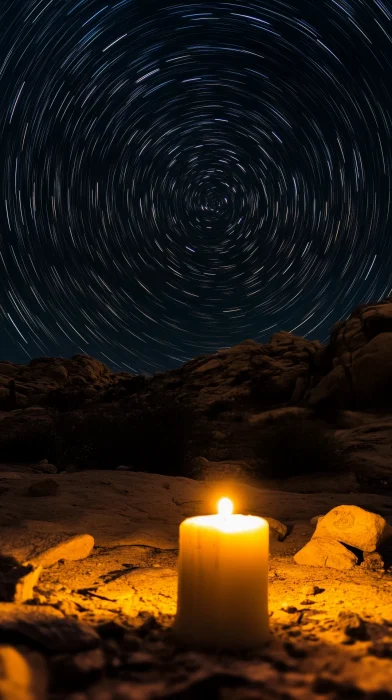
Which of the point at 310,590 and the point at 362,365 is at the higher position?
the point at 362,365

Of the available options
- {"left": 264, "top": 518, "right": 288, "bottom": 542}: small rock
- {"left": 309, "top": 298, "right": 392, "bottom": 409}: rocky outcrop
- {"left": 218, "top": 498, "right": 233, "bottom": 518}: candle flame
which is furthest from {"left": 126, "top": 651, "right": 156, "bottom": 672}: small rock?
{"left": 309, "top": 298, "right": 392, "bottom": 409}: rocky outcrop

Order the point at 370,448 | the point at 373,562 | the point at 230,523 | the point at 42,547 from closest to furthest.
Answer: the point at 230,523 → the point at 42,547 → the point at 373,562 → the point at 370,448

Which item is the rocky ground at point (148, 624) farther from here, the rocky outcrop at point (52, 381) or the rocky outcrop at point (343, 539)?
the rocky outcrop at point (52, 381)

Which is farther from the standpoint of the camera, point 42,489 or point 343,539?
point 42,489

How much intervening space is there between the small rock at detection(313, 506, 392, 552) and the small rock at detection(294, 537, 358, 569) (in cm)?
20

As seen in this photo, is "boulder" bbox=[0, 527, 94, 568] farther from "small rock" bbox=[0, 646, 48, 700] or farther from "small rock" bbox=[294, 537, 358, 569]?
"small rock" bbox=[294, 537, 358, 569]

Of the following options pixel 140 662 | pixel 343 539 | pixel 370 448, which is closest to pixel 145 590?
pixel 140 662

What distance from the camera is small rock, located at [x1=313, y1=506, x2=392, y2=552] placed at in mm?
4355

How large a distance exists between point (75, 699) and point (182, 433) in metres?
10.9

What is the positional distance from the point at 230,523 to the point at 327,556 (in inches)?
79.2

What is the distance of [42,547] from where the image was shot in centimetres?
349

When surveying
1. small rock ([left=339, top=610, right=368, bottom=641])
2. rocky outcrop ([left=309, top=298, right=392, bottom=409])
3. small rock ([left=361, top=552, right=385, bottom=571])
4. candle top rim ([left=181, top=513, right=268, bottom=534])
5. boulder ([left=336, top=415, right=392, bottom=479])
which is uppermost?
rocky outcrop ([left=309, top=298, right=392, bottom=409])

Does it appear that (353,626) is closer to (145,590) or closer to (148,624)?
(148,624)

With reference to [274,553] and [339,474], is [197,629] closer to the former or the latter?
[274,553]
